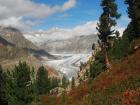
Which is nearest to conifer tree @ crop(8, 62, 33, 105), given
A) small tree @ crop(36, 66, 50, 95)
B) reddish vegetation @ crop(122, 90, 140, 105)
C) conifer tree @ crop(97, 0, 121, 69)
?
conifer tree @ crop(97, 0, 121, 69)

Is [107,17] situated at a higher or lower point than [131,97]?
higher

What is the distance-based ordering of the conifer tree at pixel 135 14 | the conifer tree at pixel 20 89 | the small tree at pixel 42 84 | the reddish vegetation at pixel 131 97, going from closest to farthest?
the reddish vegetation at pixel 131 97
the conifer tree at pixel 20 89
the conifer tree at pixel 135 14
the small tree at pixel 42 84

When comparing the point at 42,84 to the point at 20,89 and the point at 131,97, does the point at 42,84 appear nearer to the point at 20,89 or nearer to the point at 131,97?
the point at 20,89

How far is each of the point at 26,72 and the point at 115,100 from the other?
32.3 m

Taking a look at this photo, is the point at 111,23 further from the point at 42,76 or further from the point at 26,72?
the point at 42,76

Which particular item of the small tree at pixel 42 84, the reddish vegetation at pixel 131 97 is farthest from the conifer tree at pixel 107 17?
the small tree at pixel 42 84

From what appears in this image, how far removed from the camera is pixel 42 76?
484ft

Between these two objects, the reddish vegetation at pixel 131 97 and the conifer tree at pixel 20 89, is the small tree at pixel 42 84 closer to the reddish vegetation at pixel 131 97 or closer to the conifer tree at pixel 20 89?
the conifer tree at pixel 20 89

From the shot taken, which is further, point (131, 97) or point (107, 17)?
point (107, 17)

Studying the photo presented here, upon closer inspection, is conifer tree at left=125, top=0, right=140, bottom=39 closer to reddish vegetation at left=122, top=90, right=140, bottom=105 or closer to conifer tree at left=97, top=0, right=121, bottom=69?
conifer tree at left=97, top=0, right=121, bottom=69

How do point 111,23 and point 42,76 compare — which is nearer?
point 111,23

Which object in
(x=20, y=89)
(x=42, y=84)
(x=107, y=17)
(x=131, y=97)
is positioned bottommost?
(x=42, y=84)

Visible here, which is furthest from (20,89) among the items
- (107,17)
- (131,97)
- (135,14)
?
(131,97)

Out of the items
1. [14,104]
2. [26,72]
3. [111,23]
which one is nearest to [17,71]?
[26,72]
